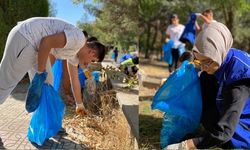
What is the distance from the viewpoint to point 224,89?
2506 millimetres

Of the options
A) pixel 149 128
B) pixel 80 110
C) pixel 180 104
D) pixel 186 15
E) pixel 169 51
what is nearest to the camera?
pixel 180 104

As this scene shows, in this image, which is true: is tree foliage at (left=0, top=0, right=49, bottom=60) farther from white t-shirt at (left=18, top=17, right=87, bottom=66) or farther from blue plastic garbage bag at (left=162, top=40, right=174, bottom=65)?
blue plastic garbage bag at (left=162, top=40, right=174, bottom=65)

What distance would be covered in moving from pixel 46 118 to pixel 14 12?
1.97m

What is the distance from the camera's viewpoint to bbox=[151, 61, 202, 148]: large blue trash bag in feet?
9.19

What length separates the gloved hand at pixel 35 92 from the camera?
262 cm

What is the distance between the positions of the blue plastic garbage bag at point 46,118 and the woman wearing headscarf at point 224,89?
1071 millimetres

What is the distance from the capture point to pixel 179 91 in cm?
283

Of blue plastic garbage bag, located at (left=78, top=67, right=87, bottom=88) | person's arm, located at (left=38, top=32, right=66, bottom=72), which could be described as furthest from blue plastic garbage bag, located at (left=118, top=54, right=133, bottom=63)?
person's arm, located at (left=38, top=32, right=66, bottom=72)

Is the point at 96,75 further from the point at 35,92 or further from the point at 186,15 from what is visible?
the point at 186,15

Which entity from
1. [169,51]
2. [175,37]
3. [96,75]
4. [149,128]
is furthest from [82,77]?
[169,51]

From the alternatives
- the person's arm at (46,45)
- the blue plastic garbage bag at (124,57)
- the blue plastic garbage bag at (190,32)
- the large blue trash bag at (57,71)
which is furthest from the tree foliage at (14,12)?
the blue plastic garbage bag at (190,32)

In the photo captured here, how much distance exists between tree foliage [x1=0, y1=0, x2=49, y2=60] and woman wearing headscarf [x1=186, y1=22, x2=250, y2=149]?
7.08ft

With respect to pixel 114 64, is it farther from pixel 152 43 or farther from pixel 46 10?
pixel 152 43

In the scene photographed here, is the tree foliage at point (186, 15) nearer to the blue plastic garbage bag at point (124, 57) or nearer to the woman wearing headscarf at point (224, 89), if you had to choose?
the blue plastic garbage bag at point (124, 57)
